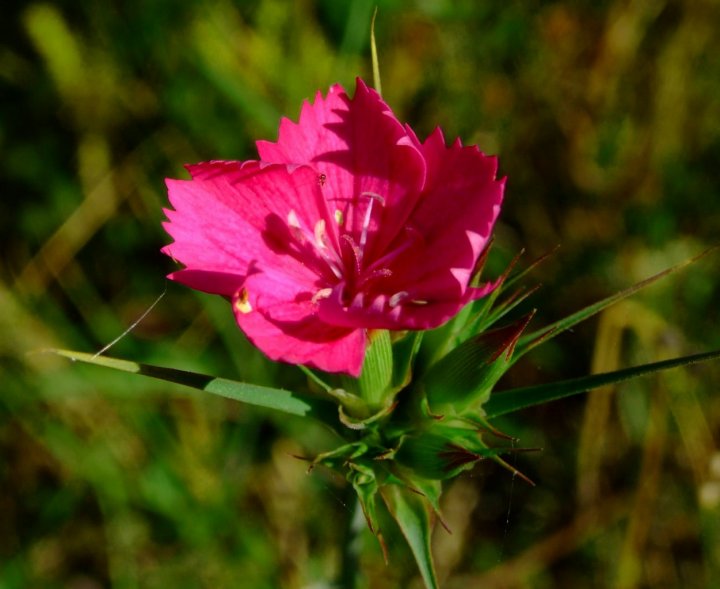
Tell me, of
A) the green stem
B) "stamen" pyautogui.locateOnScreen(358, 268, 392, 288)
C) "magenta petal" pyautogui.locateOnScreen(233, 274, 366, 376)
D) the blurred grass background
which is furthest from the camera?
the blurred grass background

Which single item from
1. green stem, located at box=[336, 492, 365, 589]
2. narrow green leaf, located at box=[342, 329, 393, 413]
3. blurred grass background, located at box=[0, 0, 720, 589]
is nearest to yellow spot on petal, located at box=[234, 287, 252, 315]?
narrow green leaf, located at box=[342, 329, 393, 413]

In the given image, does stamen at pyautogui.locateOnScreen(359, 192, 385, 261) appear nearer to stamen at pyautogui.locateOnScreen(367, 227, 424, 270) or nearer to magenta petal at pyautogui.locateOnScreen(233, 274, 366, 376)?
stamen at pyautogui.locateOnScreen(367, 227, 424, 270)

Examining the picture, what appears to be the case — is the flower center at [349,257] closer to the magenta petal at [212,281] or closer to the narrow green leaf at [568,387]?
the magenta petal at [212,281]

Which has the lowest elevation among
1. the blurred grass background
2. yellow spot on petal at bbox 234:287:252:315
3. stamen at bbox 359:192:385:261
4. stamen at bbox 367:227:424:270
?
the blurred grass background

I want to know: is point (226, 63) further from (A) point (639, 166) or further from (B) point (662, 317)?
(B) point (662, 317)

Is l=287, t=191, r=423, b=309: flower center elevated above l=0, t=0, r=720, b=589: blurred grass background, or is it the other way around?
l=287, t=191, r=423, b=309: flower center

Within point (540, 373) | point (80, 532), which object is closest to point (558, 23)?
point (540, 373)

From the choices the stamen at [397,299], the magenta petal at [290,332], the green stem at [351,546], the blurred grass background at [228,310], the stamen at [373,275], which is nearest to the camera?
the magenta petal at [290,332]

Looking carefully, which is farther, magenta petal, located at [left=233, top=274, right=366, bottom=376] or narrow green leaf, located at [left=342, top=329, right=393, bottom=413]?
narrow green leaf, located at [left=342, top=329, right=393, bottom=413]

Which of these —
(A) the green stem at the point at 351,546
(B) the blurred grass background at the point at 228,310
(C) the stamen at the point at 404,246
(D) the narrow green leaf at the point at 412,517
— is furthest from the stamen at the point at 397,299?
(B) the blurred grass background at the point at 228,310
